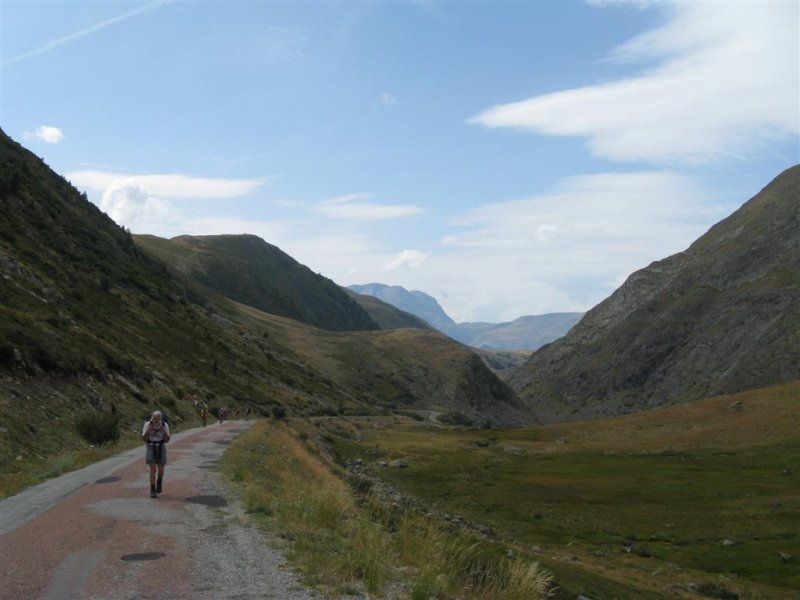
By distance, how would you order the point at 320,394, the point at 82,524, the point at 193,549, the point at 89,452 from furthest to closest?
the point at 320,394, the point at 89,452, the point at 82,524, the point at 193,549

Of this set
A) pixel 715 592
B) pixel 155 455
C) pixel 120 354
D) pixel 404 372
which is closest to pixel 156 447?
pixel 155 455

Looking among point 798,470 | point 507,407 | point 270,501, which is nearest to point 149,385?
point 270,501

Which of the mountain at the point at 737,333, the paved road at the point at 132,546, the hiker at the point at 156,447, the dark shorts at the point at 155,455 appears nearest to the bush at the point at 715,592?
the paved road at the point at 132,546

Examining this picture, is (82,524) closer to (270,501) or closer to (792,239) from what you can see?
(270,501)

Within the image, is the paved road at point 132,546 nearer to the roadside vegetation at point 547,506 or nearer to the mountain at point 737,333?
the roadside vegetation at point 547,506

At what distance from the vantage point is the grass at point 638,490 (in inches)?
1256

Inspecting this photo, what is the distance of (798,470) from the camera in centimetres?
5331

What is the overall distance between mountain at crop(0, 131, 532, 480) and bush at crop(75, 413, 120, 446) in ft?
1.55

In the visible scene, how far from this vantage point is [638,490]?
5053 centimetres

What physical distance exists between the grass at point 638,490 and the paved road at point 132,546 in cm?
1307

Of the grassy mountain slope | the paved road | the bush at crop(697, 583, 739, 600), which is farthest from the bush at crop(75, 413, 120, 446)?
the grassy mountain slope

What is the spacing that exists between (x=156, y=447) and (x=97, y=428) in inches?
572

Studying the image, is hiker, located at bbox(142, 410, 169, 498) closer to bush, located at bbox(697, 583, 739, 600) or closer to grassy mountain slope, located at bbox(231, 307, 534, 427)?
bush, located at bbox(697, 583, 739, 600)

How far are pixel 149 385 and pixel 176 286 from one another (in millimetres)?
86441
